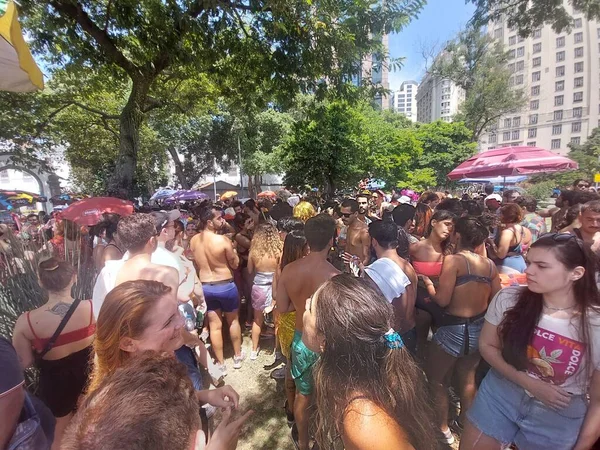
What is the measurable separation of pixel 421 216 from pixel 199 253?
12.9 ft

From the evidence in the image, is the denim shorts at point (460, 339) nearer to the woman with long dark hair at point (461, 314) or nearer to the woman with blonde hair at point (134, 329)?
the woman with long dark hair at point (461, 314)

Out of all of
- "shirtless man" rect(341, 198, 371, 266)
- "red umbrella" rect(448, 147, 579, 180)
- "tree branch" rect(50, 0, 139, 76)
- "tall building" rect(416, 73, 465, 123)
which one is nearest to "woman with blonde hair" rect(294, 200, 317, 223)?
"shirtless man" rect(341, 198, 371, 266)

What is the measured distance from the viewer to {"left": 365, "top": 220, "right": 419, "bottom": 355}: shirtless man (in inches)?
96.8

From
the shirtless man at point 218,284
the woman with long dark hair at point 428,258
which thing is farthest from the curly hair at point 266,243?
the woman with long dark hair at point 428,258

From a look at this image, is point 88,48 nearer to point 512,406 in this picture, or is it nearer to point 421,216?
point 421,216

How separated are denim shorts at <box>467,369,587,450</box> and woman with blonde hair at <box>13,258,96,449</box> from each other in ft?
8.31

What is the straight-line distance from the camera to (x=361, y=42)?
510 cm

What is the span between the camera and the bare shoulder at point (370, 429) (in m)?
1.15

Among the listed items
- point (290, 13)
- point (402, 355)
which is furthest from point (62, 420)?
point (290, 13)

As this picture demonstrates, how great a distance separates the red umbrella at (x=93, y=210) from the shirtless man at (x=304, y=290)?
351 cm

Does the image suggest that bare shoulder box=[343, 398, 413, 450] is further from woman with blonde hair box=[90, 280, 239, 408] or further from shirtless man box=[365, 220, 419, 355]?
shirtless man box=[365, 220, 419, 355]

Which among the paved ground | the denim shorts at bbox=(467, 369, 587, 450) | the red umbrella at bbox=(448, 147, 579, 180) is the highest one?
the red umbrella at bbox=(448, 147, 579, 180)

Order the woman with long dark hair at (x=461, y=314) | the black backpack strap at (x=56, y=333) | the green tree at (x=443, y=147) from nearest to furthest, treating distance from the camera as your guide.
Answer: the black backpack strap at (x=56, y=333) < the woman with long dark hair at (x=461, y=314) < the green tree at (x=443, y=147)

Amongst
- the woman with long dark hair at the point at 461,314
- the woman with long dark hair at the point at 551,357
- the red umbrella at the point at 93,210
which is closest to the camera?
the woman with long dark hair at the point at 551,357
